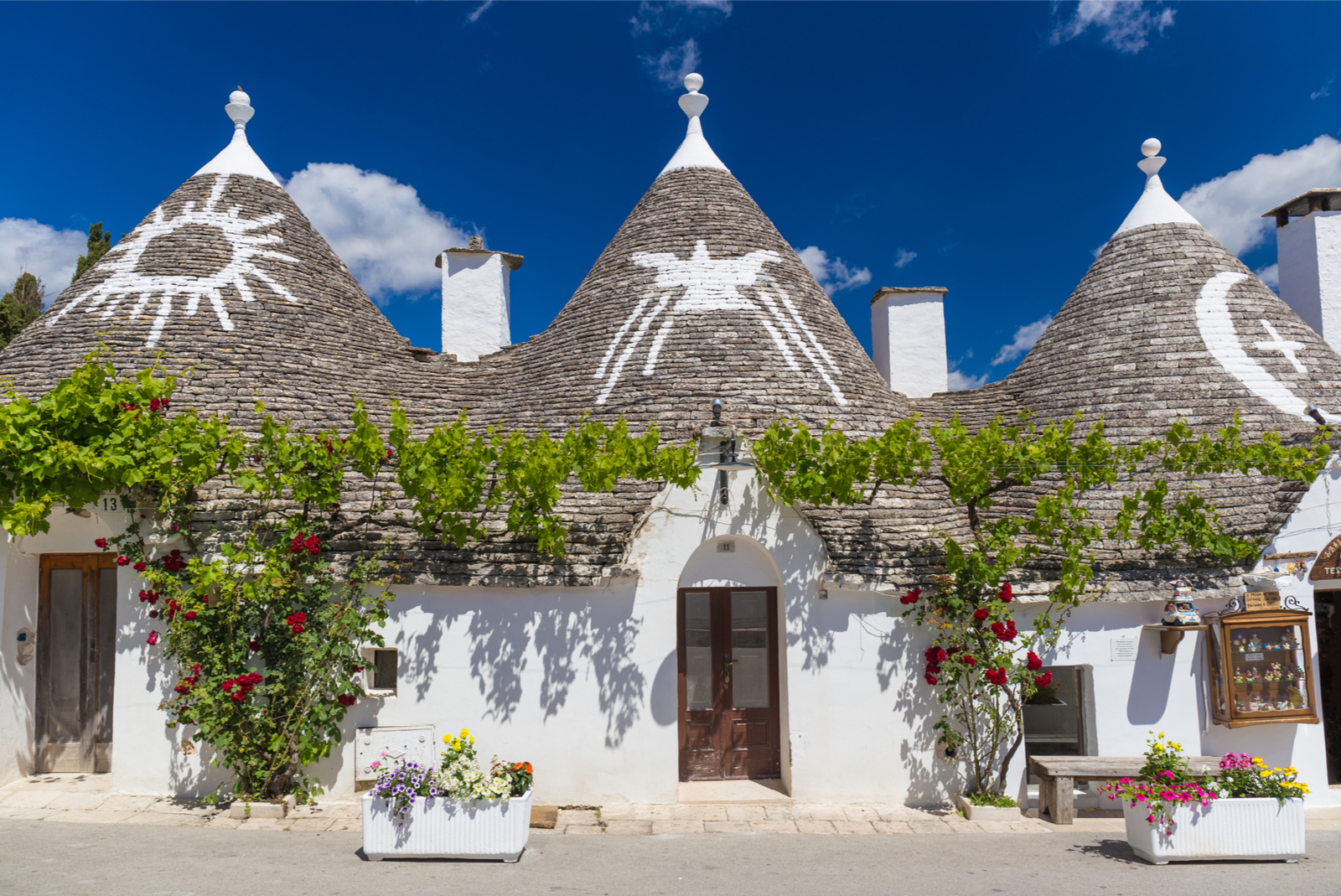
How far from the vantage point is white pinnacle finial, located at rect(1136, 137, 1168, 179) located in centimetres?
1350

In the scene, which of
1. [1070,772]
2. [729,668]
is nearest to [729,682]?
[729,668]

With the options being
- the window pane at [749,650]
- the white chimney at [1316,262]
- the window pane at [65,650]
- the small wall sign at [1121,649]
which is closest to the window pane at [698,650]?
the window pane at [749,650]

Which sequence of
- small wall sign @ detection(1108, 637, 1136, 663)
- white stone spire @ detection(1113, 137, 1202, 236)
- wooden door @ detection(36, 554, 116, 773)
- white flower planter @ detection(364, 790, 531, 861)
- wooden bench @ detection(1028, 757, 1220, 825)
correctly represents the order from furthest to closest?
white stone spire @ detection(1113, 137, 1202, 236), wooden door @ detection(36, 554, 116, 773), small wall sign @ detection(1108, 637, 1136, 663), wooden bench @ detection(1028, 757, 1220, 825), white flower planter @ detection(364, 790, 531, 861)

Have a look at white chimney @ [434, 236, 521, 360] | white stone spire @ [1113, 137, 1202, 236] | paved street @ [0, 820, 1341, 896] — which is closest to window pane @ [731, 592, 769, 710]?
paved street @ [0, 820, 1341, 896]

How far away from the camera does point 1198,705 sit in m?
9.23

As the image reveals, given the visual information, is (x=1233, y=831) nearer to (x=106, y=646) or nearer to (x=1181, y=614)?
(x=1181, y=614)

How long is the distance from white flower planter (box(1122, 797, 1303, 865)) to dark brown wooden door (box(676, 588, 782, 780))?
154 inches

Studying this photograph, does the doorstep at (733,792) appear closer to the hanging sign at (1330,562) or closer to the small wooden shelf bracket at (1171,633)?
the small wooden shelf bracket at (1171,633)

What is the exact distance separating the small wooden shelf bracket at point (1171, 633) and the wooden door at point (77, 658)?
1190 cm

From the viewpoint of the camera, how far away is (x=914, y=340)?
1477 cm

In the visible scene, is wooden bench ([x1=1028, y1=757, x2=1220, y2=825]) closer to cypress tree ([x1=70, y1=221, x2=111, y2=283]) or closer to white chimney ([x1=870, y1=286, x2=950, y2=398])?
white chimney ([x1=870, y1=286, x2=950, y2=398])

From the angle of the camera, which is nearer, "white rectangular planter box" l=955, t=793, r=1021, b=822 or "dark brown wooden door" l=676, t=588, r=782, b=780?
"white rectangular planter box" l=955, t=793, r=1021, b=822

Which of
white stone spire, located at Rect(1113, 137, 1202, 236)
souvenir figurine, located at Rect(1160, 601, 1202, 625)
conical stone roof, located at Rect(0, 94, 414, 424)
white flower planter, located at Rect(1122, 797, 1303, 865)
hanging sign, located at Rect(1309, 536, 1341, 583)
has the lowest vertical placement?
white flower planter, located at Rect(1122, 797, 1303, 865)

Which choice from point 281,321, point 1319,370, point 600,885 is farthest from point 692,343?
point 1319,370
